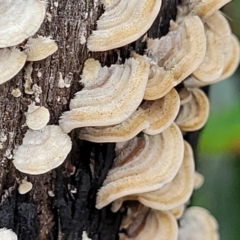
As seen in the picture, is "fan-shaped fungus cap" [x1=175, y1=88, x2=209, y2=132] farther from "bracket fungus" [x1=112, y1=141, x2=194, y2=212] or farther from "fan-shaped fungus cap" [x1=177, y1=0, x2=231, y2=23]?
"fan-shaped fungus cap" [x1=177, y1=0, x2=231, y2=23]

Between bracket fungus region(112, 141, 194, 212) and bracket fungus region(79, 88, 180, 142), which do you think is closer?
bracket fungus region(79, 88, 180, 142)

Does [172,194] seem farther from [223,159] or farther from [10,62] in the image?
[223,159]

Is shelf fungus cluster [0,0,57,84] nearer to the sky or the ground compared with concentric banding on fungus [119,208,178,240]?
nearer to the sky

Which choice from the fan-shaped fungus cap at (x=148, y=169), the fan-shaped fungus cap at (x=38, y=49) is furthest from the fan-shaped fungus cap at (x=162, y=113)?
the fan-shaped fungus cap at (x=38, y=49)

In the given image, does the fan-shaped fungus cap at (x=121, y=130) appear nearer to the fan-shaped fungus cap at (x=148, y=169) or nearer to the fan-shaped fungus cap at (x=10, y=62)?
the fan-shaped fungus cap at (x=148, y=169)

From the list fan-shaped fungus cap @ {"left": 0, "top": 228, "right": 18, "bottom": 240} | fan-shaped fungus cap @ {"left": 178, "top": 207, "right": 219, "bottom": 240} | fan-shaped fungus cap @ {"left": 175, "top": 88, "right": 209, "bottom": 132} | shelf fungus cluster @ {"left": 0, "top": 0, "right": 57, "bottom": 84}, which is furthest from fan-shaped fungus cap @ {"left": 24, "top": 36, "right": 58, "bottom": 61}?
fan-shaped fungus cap @ {"left": 178, "top": 207, "right": 219, "bottom": 240}

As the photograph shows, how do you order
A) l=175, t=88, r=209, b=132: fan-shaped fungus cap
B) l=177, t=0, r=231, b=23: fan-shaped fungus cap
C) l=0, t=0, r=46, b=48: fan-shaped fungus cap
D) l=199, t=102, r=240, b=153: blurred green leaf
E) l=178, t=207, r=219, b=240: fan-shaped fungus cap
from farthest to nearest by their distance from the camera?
l=199, t=102, r=240, b=153: blurred green leaf → l=178, t=207, r=219, b=240: fan-shaped fungus cap → l=175, t=88, r=209, b=132: fan-shaped fungus cap → l=177, t=0, r=231, b=23: fan-shaped fungus cap → l=0, t=0, r=46, b=48: fan-shaped fungus cap
